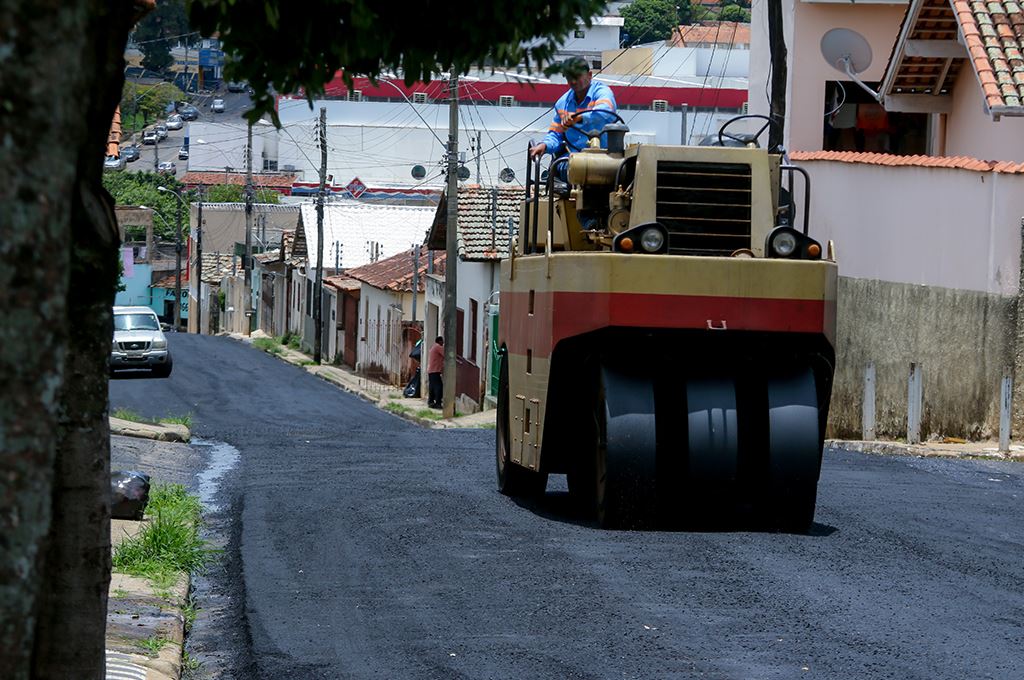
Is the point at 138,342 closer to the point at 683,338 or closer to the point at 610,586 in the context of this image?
the point at 683,338

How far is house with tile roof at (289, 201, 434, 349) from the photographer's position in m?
64.4

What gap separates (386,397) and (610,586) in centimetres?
3437

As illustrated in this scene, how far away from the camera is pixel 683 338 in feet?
36.4

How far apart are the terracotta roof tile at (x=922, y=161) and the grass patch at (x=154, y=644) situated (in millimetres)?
12983

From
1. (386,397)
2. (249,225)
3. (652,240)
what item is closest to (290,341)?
(249,225)

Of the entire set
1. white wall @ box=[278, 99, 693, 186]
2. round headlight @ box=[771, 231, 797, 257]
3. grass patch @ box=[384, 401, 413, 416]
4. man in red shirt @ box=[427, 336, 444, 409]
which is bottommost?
grass patch @ box=[384, 401, 413, 416]

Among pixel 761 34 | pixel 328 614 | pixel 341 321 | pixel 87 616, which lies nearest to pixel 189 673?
pixel 328 614

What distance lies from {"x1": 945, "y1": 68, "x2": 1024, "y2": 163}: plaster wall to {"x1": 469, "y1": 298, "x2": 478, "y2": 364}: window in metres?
18.1

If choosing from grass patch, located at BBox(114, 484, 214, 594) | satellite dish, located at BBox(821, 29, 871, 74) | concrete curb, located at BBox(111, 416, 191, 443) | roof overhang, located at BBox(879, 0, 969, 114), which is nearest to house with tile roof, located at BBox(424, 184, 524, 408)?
satellite dish, located at BBox(821, 29, 871, 74)

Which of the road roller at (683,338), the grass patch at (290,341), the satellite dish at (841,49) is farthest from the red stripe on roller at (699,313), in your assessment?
the grass patch at (290,341)

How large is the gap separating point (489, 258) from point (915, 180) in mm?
19009

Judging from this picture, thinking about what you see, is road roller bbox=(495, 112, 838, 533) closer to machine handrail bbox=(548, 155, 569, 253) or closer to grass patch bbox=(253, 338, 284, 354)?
machine handrail bbox=(548, 155, 569, 253)

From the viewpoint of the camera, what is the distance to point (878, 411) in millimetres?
20297

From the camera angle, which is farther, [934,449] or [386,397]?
[386,397]
